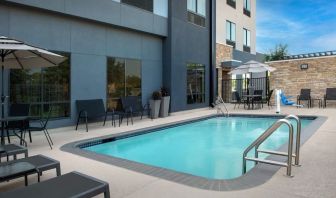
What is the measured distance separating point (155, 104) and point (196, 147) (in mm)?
4270

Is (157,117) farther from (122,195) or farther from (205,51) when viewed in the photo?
(122,195)

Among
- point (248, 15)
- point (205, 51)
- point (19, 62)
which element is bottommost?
point (19, 62)

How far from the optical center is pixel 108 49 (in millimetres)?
10383

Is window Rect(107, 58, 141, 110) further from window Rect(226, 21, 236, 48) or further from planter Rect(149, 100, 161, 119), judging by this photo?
window Rect(226, 21, 236, 48)

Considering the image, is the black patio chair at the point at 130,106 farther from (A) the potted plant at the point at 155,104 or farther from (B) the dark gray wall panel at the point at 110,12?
(B) the dark gray wall panel at the point at 110,12

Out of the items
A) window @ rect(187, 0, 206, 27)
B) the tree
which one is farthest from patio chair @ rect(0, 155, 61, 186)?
the tree

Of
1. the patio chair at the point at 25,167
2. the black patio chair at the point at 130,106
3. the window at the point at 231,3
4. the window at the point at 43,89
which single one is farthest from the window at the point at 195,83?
the patio chair at the point at 25,167

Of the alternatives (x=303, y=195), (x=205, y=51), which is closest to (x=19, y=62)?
Answer: (x=303, y=195)

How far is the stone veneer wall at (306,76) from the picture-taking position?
52.1ft

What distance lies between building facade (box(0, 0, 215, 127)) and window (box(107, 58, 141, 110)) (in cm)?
4

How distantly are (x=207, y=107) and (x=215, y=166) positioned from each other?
10.3m

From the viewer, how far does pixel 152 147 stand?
780 centimetres

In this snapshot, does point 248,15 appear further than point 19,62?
Yes

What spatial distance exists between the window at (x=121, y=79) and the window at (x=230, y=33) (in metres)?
10.5
